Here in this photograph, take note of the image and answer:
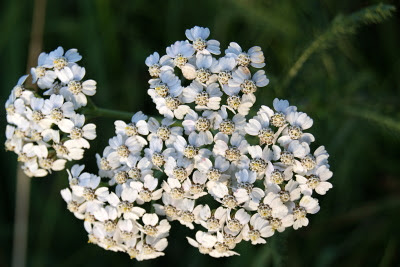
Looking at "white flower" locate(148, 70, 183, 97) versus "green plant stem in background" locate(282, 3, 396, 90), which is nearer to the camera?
"white flower" locate(148, 70, 183, 97)

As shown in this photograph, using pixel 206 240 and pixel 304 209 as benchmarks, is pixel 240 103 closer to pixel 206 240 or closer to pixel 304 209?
pixel 304 209

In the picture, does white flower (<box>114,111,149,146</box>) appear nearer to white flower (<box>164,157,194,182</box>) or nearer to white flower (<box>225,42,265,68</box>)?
white flower (<box>164,157,194,182</box>)

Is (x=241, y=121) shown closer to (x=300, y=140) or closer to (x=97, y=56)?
(x=300, y=140)

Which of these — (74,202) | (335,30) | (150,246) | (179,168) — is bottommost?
(150,246)

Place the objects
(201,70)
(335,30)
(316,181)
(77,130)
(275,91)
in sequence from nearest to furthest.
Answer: (316,181) < (201,70) < (77,130) < (335,30) < (275,91)

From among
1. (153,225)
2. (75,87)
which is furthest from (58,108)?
(153,225)

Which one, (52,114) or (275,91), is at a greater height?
(275,91)

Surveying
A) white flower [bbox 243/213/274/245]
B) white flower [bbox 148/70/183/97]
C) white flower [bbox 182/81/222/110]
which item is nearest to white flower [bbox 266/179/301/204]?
white flower [bbox 243/213/274/245]

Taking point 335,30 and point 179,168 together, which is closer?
→ point 179,168
